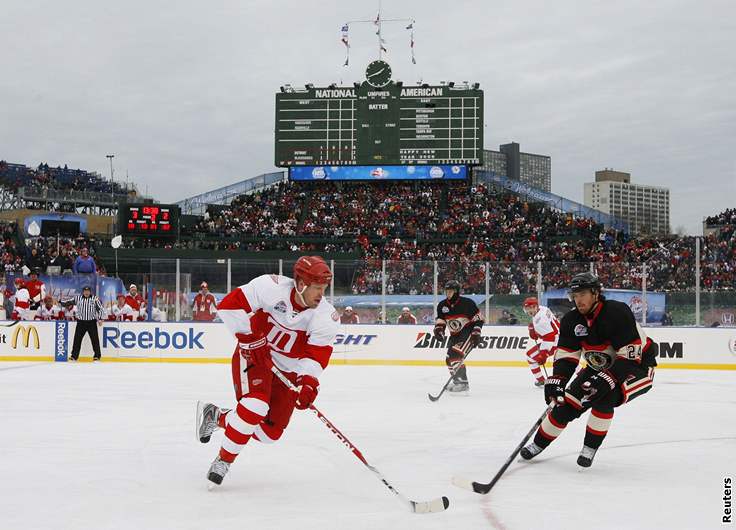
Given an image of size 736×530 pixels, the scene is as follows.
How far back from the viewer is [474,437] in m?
6.12

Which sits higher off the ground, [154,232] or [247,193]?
[247,193]

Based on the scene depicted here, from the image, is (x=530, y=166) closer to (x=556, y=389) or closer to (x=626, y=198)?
(x=626, y=198)

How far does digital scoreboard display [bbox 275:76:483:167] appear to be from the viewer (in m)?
26.8

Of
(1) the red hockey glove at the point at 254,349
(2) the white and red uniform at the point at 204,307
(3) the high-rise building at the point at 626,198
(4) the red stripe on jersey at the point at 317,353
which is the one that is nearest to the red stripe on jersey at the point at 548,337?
(4) the red stripe on jersey at the point at 317,353

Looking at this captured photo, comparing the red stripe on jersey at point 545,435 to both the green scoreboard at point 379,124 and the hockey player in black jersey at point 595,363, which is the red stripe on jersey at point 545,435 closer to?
the hockey player in black jersey at point 595,363

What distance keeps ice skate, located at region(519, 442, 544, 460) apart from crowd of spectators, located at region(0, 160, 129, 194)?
45.4m

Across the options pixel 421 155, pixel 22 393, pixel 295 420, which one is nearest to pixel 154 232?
pixel 421 155

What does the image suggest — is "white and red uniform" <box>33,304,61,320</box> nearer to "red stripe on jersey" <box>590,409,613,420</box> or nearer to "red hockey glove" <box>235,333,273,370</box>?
"red hockey glove" <box>235,333,273,370</box>

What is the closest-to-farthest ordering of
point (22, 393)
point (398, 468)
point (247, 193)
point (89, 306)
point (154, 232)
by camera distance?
point (398, 468) → point (22, 393) → point (89, 306) → point (154, 232) → point (247, 193)

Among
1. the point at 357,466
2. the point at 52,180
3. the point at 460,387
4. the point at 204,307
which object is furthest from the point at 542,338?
the point at 52,180

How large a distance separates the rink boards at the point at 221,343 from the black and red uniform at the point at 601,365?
843cm

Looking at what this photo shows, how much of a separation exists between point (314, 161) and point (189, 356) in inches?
598

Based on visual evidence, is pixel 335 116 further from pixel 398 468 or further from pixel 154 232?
pixel 398 468

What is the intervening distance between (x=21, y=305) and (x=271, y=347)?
11.3m
